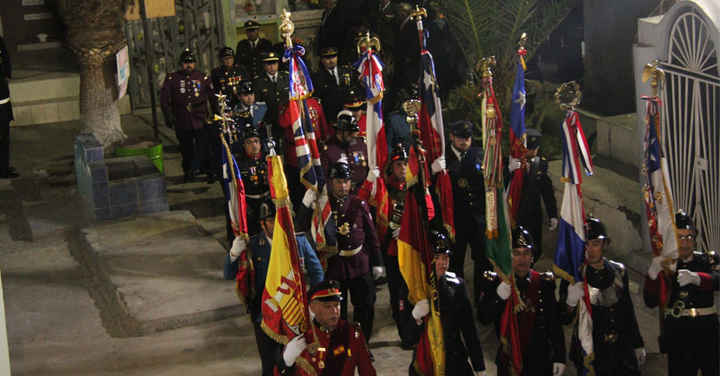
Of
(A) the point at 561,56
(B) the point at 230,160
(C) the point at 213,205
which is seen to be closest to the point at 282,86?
(C) the point at 213,205

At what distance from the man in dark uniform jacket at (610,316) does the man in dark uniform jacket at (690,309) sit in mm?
265

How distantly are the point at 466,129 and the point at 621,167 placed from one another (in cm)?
269

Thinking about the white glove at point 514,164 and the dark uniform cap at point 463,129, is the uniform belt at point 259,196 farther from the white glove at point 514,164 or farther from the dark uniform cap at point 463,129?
the white glove at point 514,164

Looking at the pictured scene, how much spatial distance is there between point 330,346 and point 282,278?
0.64m

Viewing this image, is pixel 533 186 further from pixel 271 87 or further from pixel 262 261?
pixel 271 87

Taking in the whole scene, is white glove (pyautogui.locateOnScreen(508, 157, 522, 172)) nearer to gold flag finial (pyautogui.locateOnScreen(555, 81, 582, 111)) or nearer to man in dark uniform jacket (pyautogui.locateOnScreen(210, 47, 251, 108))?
gold flag finial (pyautogui.locateOnScreen(555, 81, 582, 111))

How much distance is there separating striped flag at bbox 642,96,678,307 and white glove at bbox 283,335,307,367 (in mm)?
2727

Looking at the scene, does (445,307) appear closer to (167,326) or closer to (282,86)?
(167,326)

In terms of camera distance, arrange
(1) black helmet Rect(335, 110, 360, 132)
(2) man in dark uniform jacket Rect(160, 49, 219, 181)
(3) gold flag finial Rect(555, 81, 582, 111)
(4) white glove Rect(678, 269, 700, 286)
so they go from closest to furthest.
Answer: (4) white glove Rect(678, 269, 700, 286) → (3) gold flag finial Rect(555, 81, 582, 111) → (1) black helmet Rect(335, 110, 360, 132) → (2) man in dark uniform jacket Rect(160, 49, 219, 181)

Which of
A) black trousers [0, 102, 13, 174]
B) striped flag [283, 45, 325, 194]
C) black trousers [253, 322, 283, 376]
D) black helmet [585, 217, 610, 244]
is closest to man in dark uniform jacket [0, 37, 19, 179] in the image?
black trousers [0, 102, 13, 174]

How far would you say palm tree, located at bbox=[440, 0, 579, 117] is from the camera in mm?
12336

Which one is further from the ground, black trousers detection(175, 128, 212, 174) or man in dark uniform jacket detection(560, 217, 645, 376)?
black trousers detection(175, 128, 212, 174)

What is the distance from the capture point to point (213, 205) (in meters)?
12.2

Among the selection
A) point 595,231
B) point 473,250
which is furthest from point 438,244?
point 473,250
